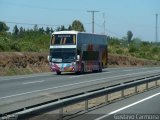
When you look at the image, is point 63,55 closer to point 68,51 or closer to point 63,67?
point 68,51

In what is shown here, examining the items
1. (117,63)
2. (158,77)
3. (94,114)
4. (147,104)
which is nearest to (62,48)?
(158,77)

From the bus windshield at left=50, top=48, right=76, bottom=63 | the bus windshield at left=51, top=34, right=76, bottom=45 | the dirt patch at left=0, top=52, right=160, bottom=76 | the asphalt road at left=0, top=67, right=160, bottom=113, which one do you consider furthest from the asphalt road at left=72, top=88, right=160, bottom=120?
the dirt patch at left=0, top=52, right=160, bottom=76

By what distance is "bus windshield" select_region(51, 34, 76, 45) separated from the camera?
42938 mm

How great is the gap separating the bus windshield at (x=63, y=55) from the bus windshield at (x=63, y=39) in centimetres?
59

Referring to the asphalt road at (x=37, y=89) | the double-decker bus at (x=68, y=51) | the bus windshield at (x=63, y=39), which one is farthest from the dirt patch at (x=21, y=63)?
the asphalt road at (x=37, y=89)

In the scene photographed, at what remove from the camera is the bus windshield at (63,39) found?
4294 cm

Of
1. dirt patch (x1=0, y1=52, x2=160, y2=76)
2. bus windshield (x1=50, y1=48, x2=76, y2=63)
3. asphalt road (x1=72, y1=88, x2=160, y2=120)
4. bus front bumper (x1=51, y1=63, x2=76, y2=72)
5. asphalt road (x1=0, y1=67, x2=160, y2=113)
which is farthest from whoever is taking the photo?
dirt patch (x1=0, y1=52, x2=160, y2=76)

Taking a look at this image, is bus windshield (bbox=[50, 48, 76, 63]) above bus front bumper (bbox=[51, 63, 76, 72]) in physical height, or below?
above

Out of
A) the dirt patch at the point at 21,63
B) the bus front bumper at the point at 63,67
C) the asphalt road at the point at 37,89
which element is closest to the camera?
the asphalt road at the point at 37,89

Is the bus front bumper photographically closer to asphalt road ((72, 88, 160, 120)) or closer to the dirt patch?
the dirt patch

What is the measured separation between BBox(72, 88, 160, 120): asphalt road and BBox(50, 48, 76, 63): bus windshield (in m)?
24.2

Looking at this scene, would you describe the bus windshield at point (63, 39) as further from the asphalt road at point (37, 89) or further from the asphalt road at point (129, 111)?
the asphalt road at point (129, 111)

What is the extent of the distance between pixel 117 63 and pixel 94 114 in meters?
68.1

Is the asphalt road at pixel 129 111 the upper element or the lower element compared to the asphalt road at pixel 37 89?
upper
